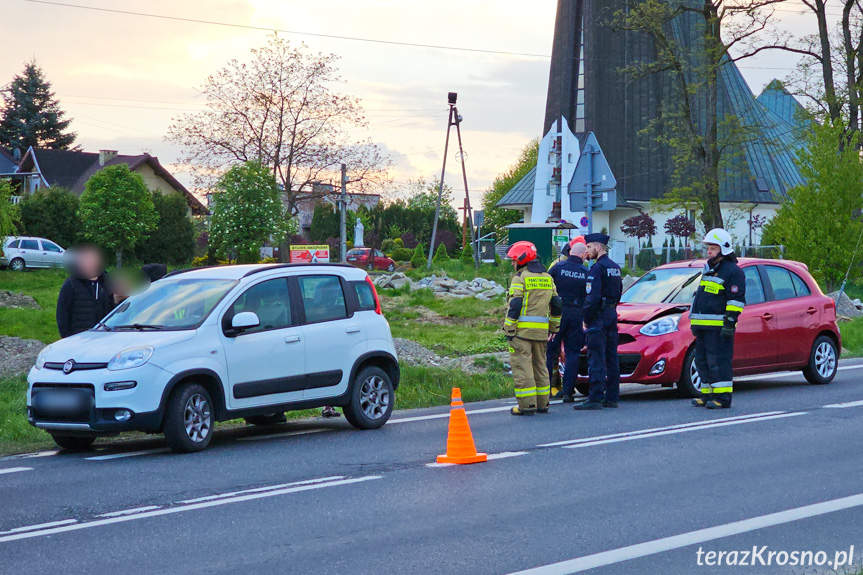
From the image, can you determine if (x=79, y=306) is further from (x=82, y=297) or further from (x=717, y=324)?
(x=717, y=324)

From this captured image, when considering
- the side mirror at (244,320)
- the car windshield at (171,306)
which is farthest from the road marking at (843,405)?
the car windshield at (171,306)

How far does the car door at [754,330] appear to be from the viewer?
1326cm

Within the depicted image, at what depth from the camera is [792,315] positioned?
45.8 feet

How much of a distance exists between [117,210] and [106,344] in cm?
3932

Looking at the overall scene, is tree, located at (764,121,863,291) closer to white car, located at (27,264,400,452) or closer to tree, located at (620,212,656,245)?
white car, located at (27,264,400,452)

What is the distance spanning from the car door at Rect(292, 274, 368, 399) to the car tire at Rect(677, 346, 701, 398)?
434 centimetres

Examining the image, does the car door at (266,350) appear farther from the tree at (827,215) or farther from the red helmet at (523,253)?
the tree at (827,215)

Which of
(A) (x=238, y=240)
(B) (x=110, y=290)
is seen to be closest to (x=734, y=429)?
(B) (x=110, y=290)

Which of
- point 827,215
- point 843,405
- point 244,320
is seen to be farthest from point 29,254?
point 843,405

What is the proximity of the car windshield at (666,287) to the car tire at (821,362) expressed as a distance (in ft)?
7.04

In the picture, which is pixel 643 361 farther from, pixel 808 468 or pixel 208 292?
pixel 208 292

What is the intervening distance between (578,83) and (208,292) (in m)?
58.1

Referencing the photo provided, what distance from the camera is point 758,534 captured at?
612 centimetres

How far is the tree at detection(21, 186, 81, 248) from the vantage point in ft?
164
